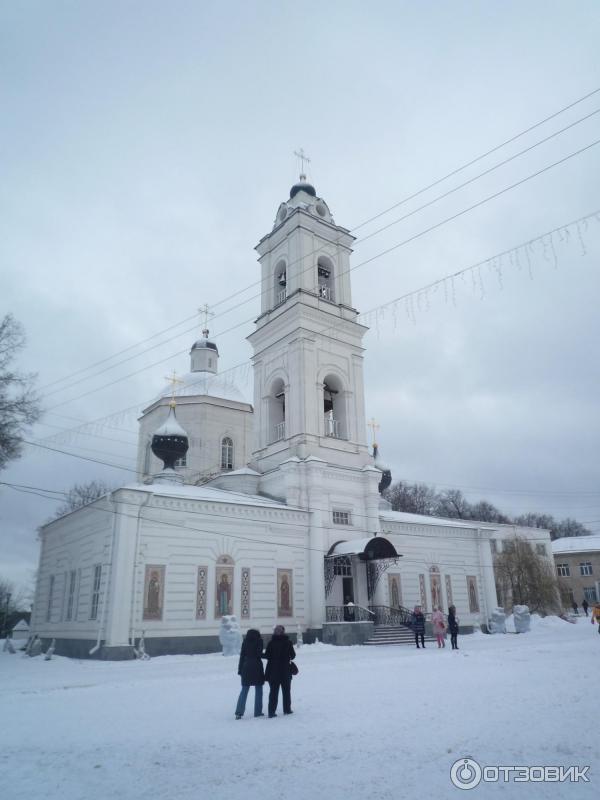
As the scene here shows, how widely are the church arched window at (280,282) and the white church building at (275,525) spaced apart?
0.07 meters

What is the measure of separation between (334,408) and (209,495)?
8564 millimetres

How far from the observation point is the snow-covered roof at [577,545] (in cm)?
5656

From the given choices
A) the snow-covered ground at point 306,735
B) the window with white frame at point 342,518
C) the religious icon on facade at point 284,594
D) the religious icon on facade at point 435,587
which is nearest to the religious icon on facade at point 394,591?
the religious icon on facade at point 435,587

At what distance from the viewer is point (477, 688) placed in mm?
9695

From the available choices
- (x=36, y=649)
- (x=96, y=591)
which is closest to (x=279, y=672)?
(x=96, y=591)

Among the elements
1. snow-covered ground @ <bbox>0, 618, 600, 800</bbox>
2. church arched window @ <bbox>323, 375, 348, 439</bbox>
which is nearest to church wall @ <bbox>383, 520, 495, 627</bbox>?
church arched window @ <bbox>323, 375, 348, 439</bbox>

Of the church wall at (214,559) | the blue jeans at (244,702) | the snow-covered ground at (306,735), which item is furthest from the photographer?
the church wall at (214,559)

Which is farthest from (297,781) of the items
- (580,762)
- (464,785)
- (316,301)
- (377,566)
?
(316,301)

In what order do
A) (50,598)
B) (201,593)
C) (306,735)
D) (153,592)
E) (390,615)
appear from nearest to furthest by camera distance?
1. (306,735)
2. (153,592)
3. (201,593)
4. (390,615)
5. (50,598)

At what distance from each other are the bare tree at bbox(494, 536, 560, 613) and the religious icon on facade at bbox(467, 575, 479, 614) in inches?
274

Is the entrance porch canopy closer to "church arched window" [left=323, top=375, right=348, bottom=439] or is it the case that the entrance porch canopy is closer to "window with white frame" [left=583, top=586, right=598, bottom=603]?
"church arched window" [left=323, top=375, right=348, bottom=439]

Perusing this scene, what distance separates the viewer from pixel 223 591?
2089 centimetres

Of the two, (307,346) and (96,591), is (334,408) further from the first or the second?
(96,591)

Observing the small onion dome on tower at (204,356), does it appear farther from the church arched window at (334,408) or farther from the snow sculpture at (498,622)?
the snow sculpture at (498,622)
